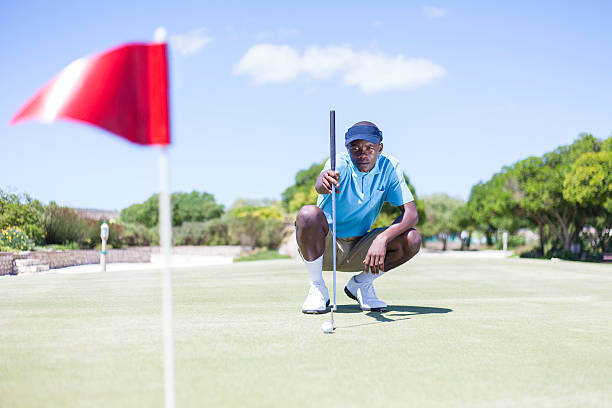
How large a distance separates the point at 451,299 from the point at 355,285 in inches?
63.5

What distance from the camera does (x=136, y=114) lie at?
2164 millimetres

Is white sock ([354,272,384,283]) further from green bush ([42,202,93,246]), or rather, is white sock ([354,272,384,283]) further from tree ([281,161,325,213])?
tree ([281,161,325,213])

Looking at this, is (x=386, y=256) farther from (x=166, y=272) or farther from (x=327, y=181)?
(x=166, y=272)

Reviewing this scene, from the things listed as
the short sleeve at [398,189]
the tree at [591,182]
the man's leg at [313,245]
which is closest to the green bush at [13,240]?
the man's leg at [313,245]

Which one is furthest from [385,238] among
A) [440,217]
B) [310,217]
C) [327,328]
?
[440,217]

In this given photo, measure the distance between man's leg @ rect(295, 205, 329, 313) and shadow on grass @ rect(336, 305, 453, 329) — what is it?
322 millimetres

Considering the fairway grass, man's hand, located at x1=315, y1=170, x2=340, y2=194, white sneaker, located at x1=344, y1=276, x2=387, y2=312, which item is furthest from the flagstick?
white sneaker, located at x1=344, y1=276, x2=387, y2=312

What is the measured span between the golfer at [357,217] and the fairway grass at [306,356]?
18.1 inches

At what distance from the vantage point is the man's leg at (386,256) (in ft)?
16.2

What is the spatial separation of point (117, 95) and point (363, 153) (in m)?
2.93

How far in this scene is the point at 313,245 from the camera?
4.88 metres

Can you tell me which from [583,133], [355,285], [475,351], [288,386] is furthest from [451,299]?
[583,133]

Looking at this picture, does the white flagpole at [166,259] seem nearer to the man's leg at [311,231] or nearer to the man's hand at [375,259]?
the man's hand at [375,259]

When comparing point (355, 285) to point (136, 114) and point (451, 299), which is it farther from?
point (136, 114)
